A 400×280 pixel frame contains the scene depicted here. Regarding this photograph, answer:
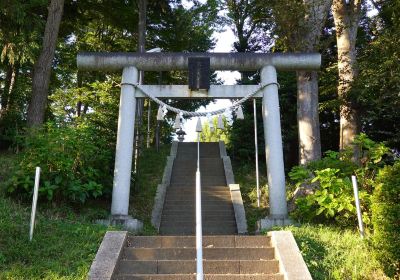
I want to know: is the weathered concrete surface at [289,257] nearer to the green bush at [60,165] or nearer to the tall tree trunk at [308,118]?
the green bush at [60,165]

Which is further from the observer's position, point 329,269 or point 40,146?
point 40,146

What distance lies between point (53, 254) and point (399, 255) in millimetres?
4761

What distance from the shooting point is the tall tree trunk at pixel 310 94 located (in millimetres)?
12648

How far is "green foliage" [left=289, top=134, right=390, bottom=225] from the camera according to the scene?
8516 mm

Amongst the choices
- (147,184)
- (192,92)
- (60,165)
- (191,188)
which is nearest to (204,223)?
(191,188)

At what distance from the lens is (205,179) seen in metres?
15.9

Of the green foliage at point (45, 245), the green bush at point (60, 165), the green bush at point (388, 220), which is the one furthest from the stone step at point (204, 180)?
the green bush at point (388, 220)

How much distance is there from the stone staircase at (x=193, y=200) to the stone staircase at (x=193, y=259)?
395 cm

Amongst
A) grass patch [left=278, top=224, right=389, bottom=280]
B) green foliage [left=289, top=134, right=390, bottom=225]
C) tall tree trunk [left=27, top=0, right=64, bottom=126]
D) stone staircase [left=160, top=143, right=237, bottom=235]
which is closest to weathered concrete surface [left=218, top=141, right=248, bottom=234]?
stone staircase [left=160, top=143, right=237, bottom=235]

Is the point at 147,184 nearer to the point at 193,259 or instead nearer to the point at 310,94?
the point at 310,94

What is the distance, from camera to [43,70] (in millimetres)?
14227

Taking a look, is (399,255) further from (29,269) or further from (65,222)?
(65,222)

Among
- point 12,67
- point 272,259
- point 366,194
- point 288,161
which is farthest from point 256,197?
point 12,67

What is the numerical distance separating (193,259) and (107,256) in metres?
1.23
